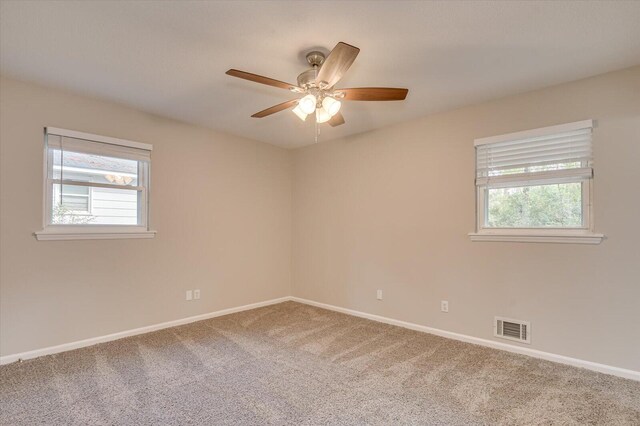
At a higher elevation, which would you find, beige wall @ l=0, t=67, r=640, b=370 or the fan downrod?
the fan downrod

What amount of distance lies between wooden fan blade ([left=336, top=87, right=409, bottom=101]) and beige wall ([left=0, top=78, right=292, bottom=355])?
246cm

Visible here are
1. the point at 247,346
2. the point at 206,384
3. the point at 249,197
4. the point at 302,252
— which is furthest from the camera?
the point at 302,252

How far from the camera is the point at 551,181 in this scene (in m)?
2.92

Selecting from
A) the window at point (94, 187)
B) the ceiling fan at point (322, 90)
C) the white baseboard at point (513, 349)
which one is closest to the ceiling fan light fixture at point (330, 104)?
→ the ceiling fan at point (322, 90)

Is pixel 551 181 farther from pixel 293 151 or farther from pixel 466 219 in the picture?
pixel 293 151

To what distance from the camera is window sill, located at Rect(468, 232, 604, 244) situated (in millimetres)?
2684

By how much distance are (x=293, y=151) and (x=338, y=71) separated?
322 centimetres

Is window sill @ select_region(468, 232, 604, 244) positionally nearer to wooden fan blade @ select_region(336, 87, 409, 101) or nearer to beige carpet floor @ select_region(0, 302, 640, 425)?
beige carpet floor @ select_region(0, 302, 640, 425)

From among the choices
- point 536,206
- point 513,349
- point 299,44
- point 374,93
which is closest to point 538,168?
point 536,206

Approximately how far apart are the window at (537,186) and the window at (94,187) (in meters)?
3.63

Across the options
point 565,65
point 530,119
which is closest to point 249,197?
point 530,119

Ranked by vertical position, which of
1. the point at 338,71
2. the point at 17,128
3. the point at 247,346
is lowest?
the point at 247,346

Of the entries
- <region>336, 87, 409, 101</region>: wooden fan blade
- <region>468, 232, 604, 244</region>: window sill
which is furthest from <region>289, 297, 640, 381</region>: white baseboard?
<region>336, 87, 409, 101</region>: wooden fan blade

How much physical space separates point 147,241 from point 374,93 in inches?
115
